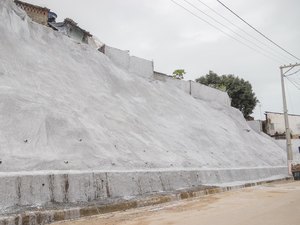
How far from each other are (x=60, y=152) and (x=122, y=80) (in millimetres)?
9142

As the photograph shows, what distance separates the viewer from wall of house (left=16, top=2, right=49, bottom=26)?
56.9 feet

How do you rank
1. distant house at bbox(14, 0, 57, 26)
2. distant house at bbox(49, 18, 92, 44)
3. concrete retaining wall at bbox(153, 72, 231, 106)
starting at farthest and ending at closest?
concrete retaining wall at bbox(153, 72, 231, 106)
distant house at bbox(49, 18, 92, 44)
distant house at bbox(14, 0, 57, 26)

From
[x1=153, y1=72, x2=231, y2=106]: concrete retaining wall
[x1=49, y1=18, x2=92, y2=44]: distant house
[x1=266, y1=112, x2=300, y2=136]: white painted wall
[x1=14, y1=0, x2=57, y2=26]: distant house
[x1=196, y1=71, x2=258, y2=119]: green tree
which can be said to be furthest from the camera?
[x1=266, y1=112, x2=300, y2=136]: white painted wall

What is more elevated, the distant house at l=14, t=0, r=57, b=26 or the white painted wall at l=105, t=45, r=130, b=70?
the distant house at l=14, t=0, r=57, b=26

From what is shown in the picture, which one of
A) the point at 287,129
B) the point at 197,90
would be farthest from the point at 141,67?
the point at 287,129

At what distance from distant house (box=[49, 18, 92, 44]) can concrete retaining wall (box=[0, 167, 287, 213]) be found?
453 inches

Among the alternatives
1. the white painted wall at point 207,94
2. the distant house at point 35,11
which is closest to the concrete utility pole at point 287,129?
the white painted wall at point 207,94

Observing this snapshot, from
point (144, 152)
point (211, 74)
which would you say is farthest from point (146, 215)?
point (211, 74)

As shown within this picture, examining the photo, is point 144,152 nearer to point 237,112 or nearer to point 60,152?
point 60,152

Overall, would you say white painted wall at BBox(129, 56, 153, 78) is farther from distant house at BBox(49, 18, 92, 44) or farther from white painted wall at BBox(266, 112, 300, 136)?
white painted wall at BBox(266, 112, 300, 136)

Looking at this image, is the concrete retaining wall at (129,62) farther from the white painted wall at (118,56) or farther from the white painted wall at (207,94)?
the white painted wall at (207,94)

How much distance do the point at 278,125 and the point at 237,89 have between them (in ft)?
27.4

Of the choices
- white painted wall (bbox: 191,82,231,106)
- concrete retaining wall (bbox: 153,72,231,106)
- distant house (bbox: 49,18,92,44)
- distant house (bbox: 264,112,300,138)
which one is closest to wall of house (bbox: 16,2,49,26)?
distant house (bbox: 49,18,92,44)

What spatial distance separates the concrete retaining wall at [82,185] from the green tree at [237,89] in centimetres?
2819
